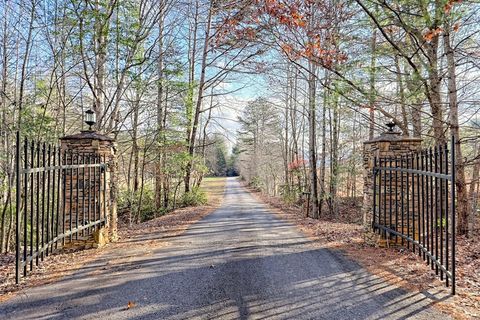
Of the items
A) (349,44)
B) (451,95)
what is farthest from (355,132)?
(451,95)

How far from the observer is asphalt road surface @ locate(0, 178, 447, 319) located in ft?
8.83

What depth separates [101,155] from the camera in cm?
505

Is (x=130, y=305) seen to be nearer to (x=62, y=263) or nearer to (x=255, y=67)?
(x=62, y=263)

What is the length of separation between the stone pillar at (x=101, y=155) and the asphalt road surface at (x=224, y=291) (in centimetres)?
114

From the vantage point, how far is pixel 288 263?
4.17 m

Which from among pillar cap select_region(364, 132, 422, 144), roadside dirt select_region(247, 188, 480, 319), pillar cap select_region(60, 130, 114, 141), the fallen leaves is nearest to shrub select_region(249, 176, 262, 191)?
roadside dirt select_region(247, 188, 480, 319)

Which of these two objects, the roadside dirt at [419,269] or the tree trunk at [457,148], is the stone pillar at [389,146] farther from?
the tree trunk at [457,148]

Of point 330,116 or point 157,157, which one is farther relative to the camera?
point 330,116

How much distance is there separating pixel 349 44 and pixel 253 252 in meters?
5.27

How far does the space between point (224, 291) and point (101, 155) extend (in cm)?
326

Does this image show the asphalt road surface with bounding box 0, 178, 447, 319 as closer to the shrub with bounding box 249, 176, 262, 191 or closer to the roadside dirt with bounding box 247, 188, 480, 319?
the roadside dirt with bounding box 247, 188, 480, 319

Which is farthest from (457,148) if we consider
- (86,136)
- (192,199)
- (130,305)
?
(192,199)

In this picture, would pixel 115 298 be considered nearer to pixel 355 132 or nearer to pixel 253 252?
pixel 253 252

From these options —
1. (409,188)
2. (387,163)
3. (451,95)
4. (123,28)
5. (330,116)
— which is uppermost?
(123,28)
